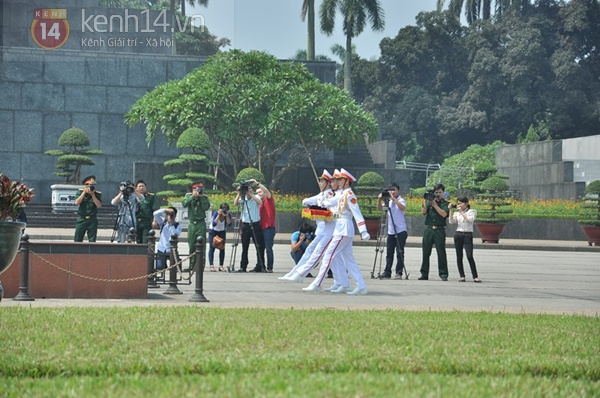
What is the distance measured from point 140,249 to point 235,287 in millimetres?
3319

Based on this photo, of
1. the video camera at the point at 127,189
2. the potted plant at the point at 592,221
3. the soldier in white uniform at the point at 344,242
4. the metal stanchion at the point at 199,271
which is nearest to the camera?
the metal stanchion at the point at 199,271

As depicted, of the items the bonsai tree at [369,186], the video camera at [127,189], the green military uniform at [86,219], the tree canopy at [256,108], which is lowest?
the green military uniform at [86,219]

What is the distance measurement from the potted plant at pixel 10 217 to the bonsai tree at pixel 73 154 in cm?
3831

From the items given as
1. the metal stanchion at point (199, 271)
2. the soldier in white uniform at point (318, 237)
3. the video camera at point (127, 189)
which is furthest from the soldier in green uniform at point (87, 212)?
the metal stanchion at point (199, 271)

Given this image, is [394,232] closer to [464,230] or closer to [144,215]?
[464,230]

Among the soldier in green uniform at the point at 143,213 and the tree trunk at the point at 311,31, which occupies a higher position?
the tree trunk at the point at 311,31

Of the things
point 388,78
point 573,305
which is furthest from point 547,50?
point 573,305

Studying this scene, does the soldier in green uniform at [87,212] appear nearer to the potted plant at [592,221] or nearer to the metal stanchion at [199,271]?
the metal stanchion at [199,271]

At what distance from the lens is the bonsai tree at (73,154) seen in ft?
157

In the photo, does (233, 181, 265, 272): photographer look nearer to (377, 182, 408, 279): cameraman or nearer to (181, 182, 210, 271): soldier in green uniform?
(181, 182, 210, 271): soldier in green uniform

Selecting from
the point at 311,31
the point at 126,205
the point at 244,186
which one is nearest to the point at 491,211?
the point at 244,186

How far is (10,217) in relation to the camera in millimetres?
9758

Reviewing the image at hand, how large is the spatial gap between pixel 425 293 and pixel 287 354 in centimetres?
888

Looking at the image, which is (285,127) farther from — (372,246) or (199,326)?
(199,326)
